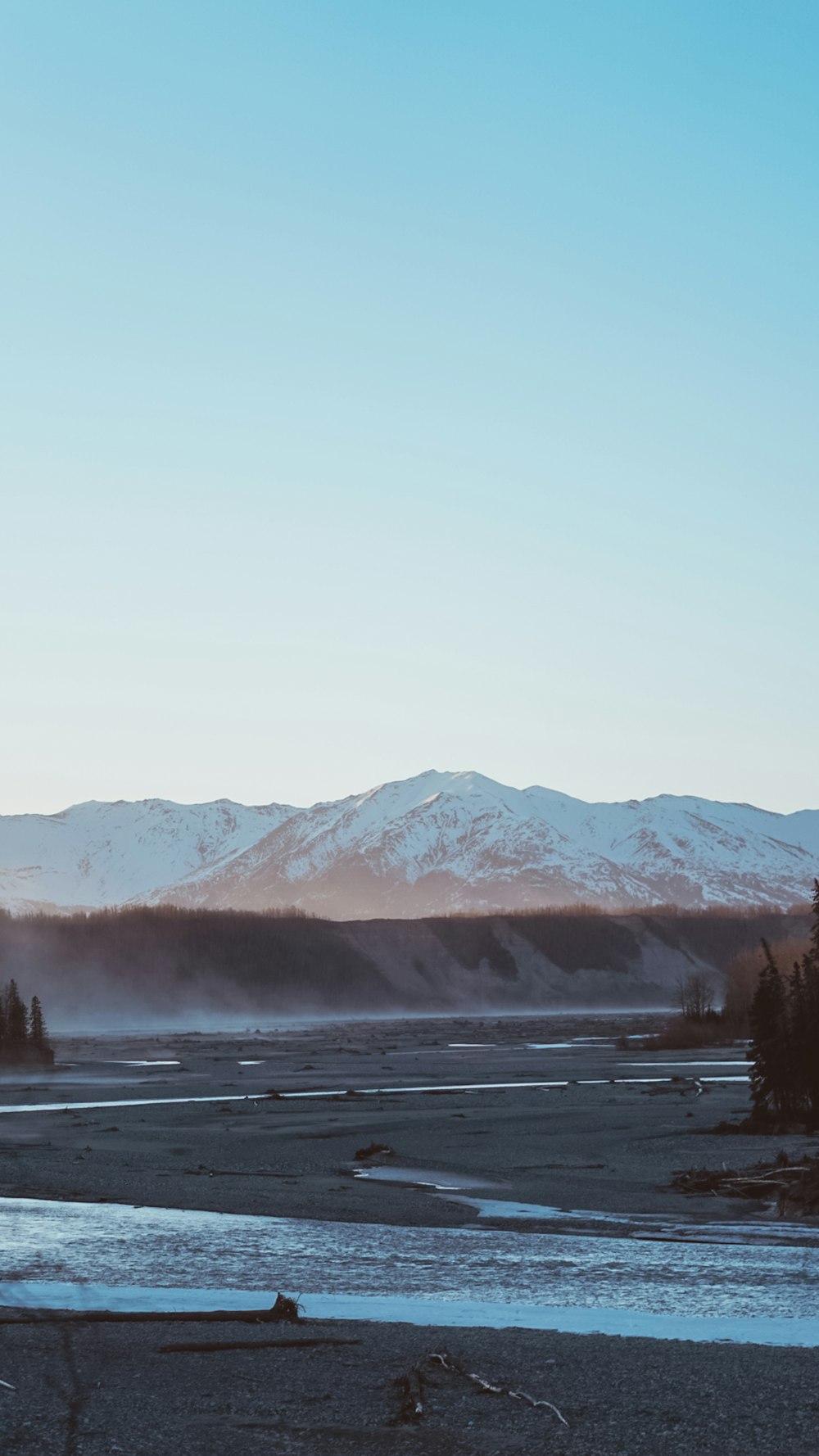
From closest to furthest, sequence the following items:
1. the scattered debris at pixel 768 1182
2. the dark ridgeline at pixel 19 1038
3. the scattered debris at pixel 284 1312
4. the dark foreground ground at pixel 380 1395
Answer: the dark foreground ground at pixel 380 1395 < the scattered debris at pixel 284 1312 < the scattered debris at pixel 768 1182 < the dark ridgeline at pixel 19 1038

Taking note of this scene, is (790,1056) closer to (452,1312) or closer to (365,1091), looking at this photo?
(365,1091)

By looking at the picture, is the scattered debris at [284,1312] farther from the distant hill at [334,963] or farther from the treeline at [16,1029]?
the distant hill at [334,963]

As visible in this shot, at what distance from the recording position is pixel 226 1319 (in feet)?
46.4

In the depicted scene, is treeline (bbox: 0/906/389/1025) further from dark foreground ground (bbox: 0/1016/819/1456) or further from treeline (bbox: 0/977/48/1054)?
dark foreground ground (bbox: 0/1016/819/1456)

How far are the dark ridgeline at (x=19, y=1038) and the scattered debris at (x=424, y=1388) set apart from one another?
198 ft

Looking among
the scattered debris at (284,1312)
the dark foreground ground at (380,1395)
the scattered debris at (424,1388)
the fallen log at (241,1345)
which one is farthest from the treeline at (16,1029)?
the scattered debris at (424,1388)

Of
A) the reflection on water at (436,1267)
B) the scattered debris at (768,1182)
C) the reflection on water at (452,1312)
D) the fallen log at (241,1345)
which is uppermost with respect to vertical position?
the fallen log at (241,1345)

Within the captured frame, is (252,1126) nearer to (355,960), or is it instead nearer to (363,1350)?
(363,1350)

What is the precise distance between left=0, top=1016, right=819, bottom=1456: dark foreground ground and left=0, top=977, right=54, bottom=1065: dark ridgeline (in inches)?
338

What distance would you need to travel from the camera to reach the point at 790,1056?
36281 millimetres

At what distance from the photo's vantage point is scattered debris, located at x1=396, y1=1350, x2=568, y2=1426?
10875mm

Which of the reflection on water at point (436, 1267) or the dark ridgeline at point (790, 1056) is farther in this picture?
the dark ridgeline at point (790, 1056)

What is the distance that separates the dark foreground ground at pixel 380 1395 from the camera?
1020 centimetres

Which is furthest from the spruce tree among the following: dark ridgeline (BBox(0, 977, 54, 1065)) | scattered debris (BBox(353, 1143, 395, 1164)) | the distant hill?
the distant hill
